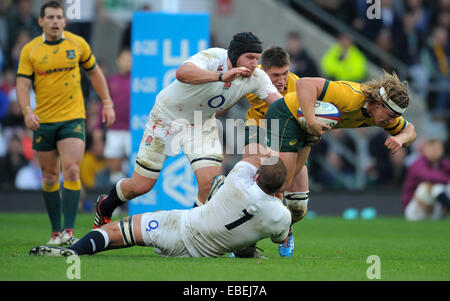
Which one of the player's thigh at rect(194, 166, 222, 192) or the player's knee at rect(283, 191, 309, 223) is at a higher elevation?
the player's thigh at rect(194, 166, 222, 192)

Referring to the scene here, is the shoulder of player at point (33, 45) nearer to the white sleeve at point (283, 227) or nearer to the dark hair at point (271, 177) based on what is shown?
the dark hair at point (271, 177)

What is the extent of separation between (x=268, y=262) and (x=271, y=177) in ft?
2.72

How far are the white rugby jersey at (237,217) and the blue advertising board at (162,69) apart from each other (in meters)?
5.00

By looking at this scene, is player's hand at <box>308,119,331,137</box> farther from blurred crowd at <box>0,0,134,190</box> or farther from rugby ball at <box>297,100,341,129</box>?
blurred crowd at <box>0,0,134,190</box>

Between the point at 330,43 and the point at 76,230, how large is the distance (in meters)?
9.81

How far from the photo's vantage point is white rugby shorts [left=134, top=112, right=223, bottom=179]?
8.25 metres

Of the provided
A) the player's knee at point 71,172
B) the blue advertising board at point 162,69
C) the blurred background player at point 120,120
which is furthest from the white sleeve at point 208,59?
the blurred background player at point 120,120

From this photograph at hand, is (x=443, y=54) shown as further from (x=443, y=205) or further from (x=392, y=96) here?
(x=392, y=96)

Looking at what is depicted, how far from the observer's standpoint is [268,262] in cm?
702

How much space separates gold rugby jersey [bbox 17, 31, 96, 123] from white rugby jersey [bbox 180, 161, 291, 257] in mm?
2879

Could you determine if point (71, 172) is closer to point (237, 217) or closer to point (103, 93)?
point (103, 93)

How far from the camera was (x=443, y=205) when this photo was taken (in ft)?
51.3

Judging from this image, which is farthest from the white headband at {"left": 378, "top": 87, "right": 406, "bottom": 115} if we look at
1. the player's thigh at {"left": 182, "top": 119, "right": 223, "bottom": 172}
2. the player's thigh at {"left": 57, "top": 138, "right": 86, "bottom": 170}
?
the player's thigh at {"left": 57, "top": 138, "right": 86, "bottom": 170}

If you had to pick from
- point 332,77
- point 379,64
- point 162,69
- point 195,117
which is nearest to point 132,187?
point 195,117
